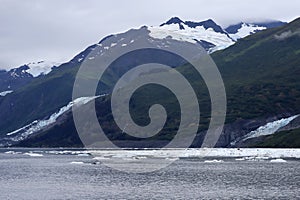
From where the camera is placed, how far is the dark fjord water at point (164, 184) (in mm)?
68500

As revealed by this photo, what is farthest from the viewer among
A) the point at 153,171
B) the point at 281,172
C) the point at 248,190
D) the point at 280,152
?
the point at 280,152

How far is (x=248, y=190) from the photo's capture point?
72.0 m

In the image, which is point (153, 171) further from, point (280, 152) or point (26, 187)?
point (280, 152)

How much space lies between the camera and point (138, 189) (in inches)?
2945

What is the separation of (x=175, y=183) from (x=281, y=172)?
20.9 meters

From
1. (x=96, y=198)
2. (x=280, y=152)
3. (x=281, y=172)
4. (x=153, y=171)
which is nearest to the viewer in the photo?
(x=96, y=198)

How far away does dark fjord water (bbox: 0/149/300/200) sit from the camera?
68500mm

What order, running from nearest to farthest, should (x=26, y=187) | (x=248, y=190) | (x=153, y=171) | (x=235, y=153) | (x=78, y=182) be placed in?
1. (x=248, y=190)
2. (x=26, y=187)
3. (x=78, y=182)
4. (x=153, y=171)
5. (x=235, y=153)

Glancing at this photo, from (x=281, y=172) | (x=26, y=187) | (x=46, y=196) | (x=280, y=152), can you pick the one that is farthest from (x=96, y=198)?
(x=280, y=152)

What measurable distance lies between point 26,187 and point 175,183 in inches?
813

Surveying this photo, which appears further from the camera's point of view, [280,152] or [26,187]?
[280,152]

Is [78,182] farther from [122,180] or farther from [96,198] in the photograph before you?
[96,198]

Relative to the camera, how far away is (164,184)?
269ft

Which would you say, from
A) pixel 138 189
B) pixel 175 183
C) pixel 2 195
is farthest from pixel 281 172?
pixel 2 195
